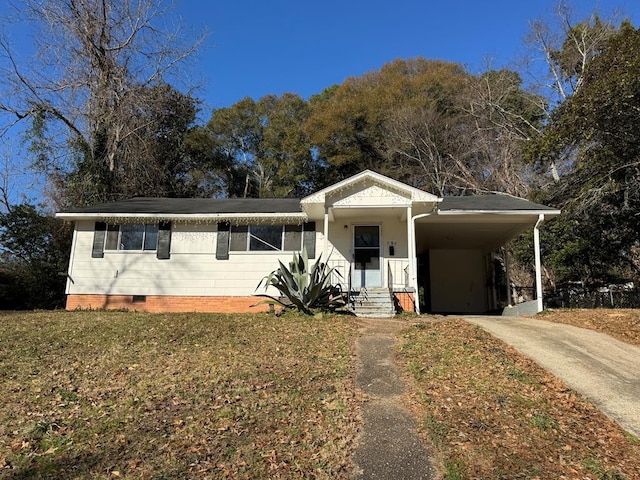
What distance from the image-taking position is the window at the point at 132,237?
1415cm

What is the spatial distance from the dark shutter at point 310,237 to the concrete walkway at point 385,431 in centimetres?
619

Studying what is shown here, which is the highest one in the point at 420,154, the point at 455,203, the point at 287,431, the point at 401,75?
the point at 401,75

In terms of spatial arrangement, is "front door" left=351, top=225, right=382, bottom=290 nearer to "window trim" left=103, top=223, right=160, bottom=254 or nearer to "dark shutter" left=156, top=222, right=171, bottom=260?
"dark shutter" left=156, top=222, right=171, bottom=260

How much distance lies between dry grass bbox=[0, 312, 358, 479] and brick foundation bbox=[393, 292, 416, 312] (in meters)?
4.17

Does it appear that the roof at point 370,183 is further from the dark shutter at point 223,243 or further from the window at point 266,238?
the dark shutter at point 223,243

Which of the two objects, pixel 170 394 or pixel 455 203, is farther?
pixel 455 203

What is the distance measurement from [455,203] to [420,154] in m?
14.2

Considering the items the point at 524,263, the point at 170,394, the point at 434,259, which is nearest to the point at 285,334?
the point at 170,394

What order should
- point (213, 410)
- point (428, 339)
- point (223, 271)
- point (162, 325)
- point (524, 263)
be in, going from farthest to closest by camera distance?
point (524, 263), point (223, 271), point (162, 325), point (428, 339), point (213, 410)

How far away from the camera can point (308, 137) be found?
28.9m

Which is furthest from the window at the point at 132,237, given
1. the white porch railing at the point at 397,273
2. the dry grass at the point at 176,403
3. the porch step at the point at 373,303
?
the white porch railing at the point at 397,273

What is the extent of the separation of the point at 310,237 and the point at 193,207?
13.3ft

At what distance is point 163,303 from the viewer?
1373 centimetres

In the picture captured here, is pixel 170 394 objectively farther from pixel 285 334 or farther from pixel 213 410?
pixel 285 334
